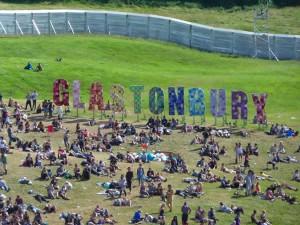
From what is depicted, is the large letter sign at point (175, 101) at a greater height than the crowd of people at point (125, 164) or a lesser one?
greater

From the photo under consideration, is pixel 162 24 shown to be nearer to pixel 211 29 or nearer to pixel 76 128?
pixel 211 29

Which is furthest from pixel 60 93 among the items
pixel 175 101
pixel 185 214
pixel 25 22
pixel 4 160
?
pixel 25 22

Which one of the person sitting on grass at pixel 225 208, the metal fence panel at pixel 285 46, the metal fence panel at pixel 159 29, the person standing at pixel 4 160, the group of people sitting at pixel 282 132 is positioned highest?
the metal fence panel at pixel 159 29

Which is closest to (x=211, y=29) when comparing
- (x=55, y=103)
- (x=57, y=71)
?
(x=57, y=71)

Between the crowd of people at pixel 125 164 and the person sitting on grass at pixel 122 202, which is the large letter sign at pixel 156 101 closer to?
the crowd of people at pixel 125 164

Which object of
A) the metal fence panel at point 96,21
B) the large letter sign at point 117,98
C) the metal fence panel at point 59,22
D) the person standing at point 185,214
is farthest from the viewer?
the metal fence panel at point 96,21

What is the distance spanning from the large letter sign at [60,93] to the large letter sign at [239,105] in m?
14.9

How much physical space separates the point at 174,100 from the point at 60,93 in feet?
34.2

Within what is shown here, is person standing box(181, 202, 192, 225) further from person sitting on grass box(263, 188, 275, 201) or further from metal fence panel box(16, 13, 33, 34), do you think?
metal fence panel box(16, 13, 33, 34)

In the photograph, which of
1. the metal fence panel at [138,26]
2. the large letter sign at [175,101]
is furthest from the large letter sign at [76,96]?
the metal fence panel at [138,26]

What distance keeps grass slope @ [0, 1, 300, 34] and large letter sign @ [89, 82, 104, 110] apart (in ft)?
148

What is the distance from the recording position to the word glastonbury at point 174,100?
326ft

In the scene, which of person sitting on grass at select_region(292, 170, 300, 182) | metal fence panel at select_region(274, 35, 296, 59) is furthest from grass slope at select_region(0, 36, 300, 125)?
person sitting on grass at select_region(292, 170, 300, 182)

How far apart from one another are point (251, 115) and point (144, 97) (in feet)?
36.4
